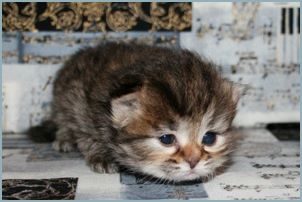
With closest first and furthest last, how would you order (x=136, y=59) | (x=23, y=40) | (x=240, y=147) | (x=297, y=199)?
(x=297, y=199) → (x=136, y=59) → (x=240, y=147) → (x=23, y=40)

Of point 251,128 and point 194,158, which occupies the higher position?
point 194,158

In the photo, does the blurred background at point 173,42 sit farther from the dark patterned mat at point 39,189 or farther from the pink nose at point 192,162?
the pink nose at point 192,162

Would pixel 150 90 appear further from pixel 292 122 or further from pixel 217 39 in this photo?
pixel 292 122

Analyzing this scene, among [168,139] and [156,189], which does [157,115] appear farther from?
[156,189]

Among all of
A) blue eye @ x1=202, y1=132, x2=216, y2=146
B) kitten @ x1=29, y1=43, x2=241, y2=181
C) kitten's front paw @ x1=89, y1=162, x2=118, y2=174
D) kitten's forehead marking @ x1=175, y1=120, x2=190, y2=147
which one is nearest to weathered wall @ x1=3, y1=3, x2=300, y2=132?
kitten @ x1=29, y1=43, x2=241, y2=181

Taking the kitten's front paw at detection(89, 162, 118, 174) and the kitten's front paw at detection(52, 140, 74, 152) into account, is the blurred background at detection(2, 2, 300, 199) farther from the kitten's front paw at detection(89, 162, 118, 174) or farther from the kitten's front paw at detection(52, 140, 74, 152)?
the kitten's front paw at detection(89, 162, 118, 174)

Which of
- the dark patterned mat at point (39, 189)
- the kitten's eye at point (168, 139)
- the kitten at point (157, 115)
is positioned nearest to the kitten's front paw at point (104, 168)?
the kitten at point (157, 115)

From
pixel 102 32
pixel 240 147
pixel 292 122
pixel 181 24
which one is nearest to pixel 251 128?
pixel 292 122
